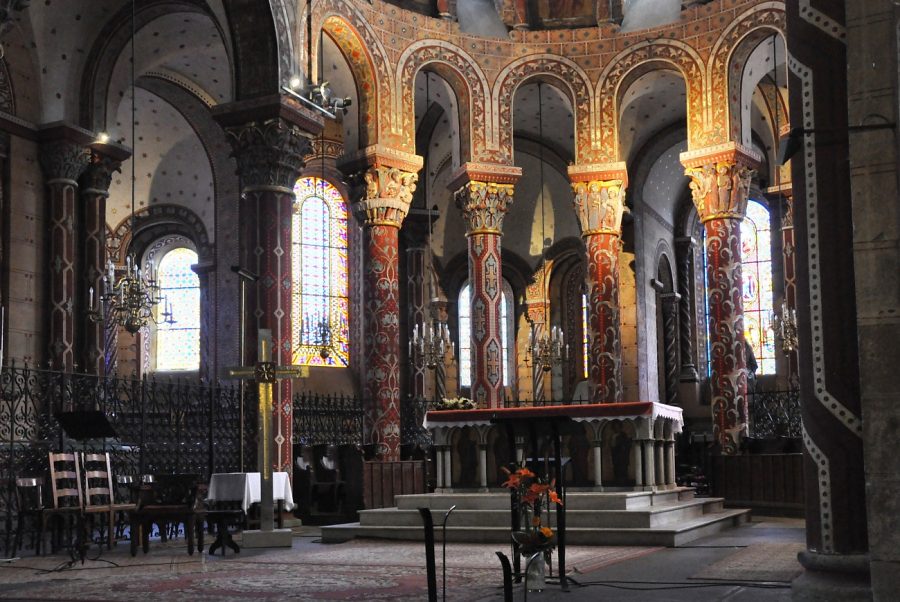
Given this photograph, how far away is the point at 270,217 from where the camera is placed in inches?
588

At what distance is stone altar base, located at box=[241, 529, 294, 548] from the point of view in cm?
1226

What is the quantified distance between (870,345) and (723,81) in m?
13.3

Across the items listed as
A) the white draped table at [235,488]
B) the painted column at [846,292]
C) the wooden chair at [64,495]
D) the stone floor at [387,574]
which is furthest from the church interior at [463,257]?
the stone floor at [387,574]

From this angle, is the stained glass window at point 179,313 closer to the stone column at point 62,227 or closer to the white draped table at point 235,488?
the stone column at point 62,227

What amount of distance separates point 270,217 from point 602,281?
22.8ft

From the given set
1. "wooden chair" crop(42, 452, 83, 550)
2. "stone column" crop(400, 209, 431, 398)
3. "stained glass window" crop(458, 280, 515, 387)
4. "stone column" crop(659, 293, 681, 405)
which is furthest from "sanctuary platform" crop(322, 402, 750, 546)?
"stained glass window" crop(458, 280, 515, 387)

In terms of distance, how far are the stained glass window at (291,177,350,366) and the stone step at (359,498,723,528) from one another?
9.17 meters

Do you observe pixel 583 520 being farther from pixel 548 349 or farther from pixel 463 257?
pixel 463 257

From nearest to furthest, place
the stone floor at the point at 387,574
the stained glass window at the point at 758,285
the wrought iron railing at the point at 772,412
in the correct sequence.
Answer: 1. the stone floor at the point at 387,574
2. the wrought iron railing at the point at 772,412
3. the stained glass window at the point at 758,285

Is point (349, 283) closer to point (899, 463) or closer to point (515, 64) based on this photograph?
point (515, 64)

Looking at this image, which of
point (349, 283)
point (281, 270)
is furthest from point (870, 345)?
point (349, 283)

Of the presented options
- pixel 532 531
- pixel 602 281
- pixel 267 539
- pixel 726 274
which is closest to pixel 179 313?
pixel 602 281

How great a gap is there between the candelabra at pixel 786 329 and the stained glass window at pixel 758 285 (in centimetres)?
515

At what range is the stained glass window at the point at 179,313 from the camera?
23.9 m
